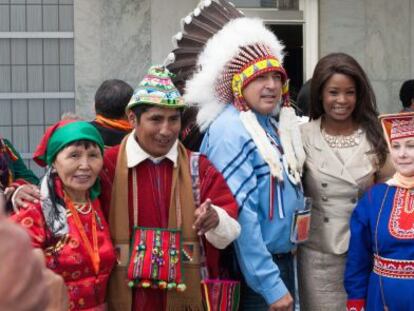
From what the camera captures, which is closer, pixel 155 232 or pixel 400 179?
pixel 155 232

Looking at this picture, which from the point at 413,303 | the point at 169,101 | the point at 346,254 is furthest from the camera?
the point at 346,254

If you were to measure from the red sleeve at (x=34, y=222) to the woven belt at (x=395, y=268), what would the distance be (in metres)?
1.52

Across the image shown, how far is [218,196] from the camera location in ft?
10.8

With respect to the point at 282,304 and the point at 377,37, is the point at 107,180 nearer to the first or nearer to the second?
the point at 282,304

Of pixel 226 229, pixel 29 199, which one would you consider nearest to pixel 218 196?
pixel 226 229

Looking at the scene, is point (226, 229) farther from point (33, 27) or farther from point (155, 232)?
point (33, 27)

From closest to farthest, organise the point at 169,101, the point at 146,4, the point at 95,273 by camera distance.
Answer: the point at 95,273 < the point at 169,101 < the point at 146,4

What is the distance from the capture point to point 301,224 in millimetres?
3592

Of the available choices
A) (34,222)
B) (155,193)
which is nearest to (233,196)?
(155,193)

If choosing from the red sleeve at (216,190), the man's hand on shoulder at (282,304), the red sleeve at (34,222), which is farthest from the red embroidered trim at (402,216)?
the red sleeve at (34,222)

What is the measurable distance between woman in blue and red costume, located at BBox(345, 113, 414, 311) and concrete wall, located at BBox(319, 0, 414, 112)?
429 centimetres

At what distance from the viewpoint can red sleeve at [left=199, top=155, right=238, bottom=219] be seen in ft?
10.8

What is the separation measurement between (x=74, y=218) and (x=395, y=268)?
4.72 ft

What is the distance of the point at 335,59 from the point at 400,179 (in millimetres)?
686
